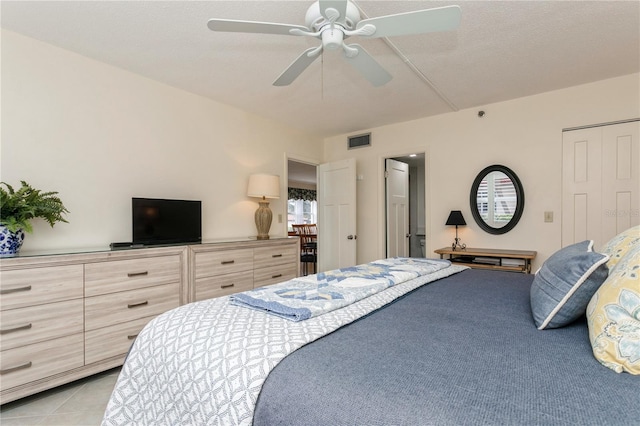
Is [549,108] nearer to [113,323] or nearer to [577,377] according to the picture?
[577,377]

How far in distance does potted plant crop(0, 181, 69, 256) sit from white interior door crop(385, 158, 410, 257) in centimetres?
378

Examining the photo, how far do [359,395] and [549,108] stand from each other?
386 centimetres

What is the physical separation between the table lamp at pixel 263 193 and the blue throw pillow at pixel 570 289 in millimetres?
2996

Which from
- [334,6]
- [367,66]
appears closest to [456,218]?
[367,66]

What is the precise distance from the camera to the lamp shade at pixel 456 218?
150 inches

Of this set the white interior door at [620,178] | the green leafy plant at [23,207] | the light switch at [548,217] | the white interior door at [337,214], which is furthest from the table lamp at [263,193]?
the white interior door at [620,178]

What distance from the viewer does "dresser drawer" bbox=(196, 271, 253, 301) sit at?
9.70 feet

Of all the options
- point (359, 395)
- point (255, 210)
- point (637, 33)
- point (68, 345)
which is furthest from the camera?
point (255, 210)

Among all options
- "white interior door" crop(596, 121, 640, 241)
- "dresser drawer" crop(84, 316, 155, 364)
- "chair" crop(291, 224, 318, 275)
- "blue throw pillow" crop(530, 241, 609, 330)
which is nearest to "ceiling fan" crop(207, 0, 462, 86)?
"blue throw pillow" crop(530, 241, 609, 330)

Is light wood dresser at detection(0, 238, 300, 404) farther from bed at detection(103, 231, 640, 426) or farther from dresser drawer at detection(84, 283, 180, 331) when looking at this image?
bed at detection(103, 231, 640, 426)

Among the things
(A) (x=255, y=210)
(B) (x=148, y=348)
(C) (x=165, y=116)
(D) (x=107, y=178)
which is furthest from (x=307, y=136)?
(B) (x=148, y=348)

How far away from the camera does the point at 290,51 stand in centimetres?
260

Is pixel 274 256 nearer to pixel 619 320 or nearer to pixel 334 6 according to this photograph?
pixel 334 6

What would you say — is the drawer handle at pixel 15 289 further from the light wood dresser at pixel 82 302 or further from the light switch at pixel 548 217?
the light switch at pixel 548 217
